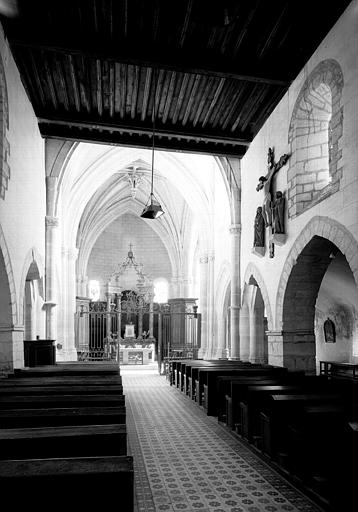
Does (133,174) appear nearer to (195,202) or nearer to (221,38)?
(195,202)

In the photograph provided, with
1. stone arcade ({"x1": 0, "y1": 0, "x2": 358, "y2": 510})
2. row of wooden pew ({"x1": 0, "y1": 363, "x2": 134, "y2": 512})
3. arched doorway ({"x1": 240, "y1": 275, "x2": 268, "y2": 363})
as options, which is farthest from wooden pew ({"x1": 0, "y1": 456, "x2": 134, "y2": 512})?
arched doorway ({"x1": 240, "y1": 275, "x2": 268, "y2": 363})

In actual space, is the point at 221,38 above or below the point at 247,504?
above

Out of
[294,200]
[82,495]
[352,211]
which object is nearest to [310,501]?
[82,495]

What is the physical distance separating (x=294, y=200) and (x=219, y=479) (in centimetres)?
675

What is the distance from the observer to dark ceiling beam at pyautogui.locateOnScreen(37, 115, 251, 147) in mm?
12680

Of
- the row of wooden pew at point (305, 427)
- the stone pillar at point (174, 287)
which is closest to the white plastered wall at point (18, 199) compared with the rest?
the row of wooden pew at point (305, 427)

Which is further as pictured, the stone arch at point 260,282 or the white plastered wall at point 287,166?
the stone arch at point 260,282

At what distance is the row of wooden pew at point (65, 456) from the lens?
2314 millimetres

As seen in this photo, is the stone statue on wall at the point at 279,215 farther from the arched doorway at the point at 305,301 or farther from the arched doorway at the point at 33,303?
the arched doorway at the point at 33,303

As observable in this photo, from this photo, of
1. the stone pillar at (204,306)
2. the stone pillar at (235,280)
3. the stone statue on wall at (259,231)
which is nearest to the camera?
the stone statue on wall at (259,231)

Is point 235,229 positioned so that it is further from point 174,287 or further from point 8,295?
point 174,287

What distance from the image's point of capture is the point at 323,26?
29.3 ft

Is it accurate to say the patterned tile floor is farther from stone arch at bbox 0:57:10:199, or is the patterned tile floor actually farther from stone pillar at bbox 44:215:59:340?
stone pillar at bbox 44:215:59:340

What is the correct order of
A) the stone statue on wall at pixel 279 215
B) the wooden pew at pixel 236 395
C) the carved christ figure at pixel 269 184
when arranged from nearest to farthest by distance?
the wooden pew at pixel 236 395 < the stone statue on wall at pixel 279 215 < the carved christ figure at pixel 269 184
